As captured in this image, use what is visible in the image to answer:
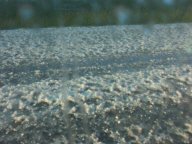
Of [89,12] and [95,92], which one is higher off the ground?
[95,92]

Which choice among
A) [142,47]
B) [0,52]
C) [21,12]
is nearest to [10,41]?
[0,52]

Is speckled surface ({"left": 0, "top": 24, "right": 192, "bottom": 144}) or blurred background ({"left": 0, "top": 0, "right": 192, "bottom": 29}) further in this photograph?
blurred background ({"left": 0, "top": 0, "right": 192, "bottom": 29})

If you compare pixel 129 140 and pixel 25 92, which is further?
pixel 25 92

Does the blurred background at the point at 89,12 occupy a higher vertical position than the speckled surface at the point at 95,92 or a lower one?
lower

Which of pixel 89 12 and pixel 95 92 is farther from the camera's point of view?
pixel 89 12

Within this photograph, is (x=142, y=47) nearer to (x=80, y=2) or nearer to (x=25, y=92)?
(x=25, y=92)
